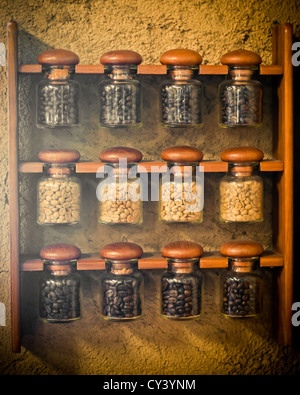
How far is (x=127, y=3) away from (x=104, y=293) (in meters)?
0.98

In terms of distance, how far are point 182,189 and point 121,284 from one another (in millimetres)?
352

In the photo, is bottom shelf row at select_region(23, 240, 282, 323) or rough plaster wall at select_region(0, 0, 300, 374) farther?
rough plaster wall at select_region(0, 0, 300, 374)

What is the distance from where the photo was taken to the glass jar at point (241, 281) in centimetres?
161

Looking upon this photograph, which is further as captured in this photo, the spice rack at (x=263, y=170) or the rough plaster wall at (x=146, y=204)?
the rough plaster wall at (x=146, y=204)

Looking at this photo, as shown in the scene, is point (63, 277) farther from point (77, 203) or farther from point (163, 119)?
point (163, 119)

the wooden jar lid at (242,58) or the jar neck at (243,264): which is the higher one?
the wooden jar lid at (242,58)

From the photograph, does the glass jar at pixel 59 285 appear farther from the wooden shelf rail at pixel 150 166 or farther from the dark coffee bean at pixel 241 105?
the dark coffee bean at pixel 241 105

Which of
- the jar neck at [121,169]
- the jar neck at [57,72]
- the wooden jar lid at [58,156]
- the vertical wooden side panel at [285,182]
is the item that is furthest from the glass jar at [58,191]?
the vertical wooden side panel at [285,182]

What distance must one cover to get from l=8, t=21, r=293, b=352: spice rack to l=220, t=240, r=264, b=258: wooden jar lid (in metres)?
0.04

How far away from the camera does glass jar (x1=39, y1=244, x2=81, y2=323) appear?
1.58 m

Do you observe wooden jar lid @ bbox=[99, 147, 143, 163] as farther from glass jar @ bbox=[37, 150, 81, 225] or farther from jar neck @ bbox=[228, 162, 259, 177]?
jar neck @ bbox=[228, 162, 259, 177]

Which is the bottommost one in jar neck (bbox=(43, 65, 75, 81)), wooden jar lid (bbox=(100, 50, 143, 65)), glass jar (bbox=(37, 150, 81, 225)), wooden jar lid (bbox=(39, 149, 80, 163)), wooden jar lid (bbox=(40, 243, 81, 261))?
wooden jar lid (bbox=(40, 243, 81, 261))

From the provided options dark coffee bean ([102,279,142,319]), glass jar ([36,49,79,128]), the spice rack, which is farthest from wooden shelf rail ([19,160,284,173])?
dark coffee bean ([102,279,142,319])
